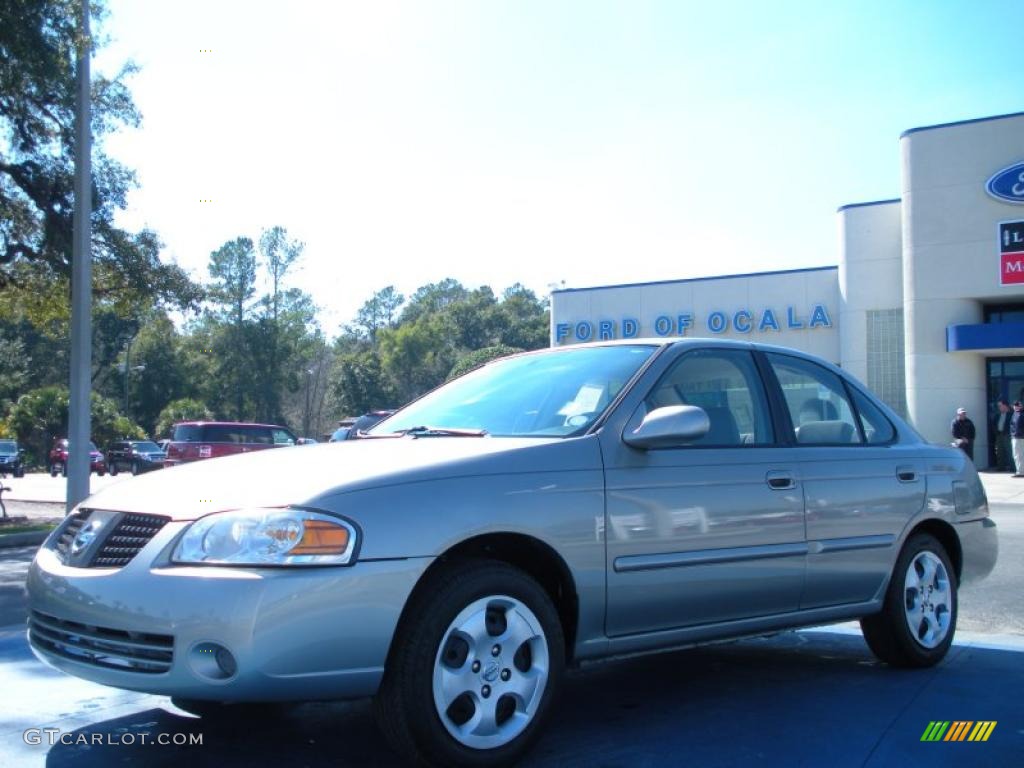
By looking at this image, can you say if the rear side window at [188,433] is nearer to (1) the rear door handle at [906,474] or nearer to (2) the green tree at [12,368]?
(1) the rear door handle at [906,474]

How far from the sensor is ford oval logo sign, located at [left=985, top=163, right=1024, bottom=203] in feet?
87.3

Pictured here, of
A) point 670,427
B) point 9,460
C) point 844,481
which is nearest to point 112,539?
point 670,427

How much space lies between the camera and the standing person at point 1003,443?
→ 82.7 feet

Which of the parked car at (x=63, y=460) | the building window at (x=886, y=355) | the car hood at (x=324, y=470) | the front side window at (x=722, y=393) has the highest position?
the building window at (x=886, y=355)

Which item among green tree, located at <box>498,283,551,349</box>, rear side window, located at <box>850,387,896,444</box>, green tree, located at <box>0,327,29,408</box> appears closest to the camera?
rear side window, located at <box>850,387,896,444</box>

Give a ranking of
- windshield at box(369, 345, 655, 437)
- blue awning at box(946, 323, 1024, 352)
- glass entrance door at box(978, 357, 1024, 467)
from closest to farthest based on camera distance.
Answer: windshield at box(369, 345, 655, 437) → blue awning at box(946, 323, 1024, 352) → glass entrance door at box(978, 357, 1024, 467)

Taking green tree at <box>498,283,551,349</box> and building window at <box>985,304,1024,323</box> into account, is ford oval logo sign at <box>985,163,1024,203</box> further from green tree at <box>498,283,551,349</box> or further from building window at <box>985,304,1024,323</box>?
green tree at <box>498,283,551,349</box>

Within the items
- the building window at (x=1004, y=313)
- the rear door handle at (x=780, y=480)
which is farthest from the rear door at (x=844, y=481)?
the building window at (x=1004, y=313)

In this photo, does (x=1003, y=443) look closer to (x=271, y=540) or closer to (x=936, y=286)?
(x=936, y=286)

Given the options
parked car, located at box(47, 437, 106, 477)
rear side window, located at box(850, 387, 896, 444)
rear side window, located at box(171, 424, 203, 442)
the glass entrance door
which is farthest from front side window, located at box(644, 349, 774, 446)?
parked car, located at box(47, 437, 106, 477)

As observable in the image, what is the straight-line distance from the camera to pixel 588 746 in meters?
4.09

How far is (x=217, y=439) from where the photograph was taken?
90.3 feet

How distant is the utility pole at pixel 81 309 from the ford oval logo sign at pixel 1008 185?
74.9 feet

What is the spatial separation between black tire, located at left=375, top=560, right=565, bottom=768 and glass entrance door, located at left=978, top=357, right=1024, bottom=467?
88.2 ft
